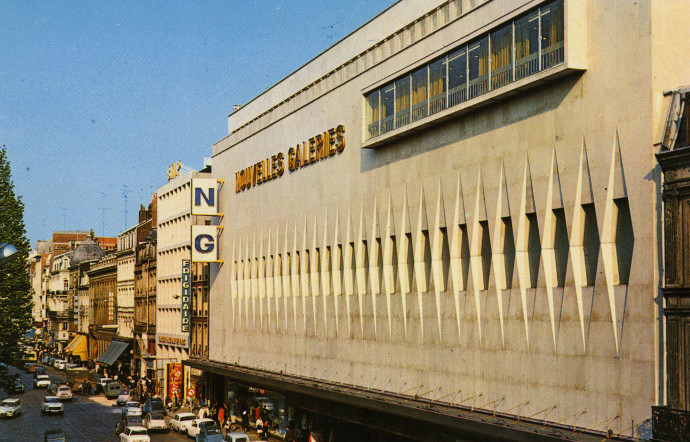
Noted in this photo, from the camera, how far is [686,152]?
71.3 ft

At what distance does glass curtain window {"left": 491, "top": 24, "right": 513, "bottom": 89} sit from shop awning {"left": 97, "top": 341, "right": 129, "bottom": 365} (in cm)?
8118

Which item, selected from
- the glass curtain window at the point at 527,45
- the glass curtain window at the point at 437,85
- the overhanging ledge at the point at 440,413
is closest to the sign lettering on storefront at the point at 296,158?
the glass curtain window at the point at 437,85

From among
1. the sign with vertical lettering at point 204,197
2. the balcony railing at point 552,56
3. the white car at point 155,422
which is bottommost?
the white car at point 155,422

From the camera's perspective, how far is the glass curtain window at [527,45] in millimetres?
27797

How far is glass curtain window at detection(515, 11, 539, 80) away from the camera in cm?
2780

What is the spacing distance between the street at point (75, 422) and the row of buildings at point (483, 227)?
10.1 meters

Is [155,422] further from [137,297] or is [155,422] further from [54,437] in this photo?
[137,297]

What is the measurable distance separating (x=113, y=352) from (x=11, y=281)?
47137 mm

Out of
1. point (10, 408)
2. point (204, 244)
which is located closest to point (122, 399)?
point (10, 408)

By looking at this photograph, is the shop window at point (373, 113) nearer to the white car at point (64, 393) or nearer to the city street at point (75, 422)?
the city street at point (75, 422)

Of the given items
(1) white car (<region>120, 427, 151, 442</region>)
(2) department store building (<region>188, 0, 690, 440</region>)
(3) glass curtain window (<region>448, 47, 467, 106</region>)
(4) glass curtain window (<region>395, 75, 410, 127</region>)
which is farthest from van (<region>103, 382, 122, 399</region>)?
(3) glass curtain window (<region>448, 47, 467, 106</region>)

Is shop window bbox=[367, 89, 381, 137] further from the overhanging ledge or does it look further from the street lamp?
the street lamp

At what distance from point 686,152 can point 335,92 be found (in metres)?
25.2

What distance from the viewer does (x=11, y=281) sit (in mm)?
60938
